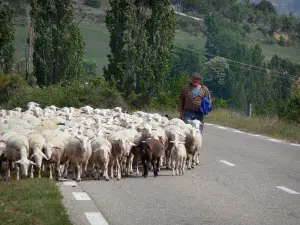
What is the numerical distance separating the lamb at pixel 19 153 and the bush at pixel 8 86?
25539 mm

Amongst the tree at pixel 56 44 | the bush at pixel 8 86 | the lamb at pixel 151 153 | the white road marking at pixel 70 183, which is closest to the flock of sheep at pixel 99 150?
the lamb at pixel 151 153

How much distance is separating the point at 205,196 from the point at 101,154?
3.35 m

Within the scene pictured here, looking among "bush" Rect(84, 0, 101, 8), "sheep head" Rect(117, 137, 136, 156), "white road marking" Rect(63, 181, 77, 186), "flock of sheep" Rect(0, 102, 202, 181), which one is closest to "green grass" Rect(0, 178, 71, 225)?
"white road marking" Rect(63, 181, 77, 186)

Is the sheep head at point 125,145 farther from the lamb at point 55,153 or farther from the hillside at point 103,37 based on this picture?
the hillside at point 103,37

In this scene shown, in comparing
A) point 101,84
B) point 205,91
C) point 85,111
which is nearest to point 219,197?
point 205,91

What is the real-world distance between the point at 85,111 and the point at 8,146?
442 inches

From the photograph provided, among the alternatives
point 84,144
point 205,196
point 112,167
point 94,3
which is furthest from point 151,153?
point 94,3

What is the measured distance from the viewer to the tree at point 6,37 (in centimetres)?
5100

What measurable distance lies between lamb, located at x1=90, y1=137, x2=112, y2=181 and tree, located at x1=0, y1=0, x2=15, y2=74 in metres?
34.2

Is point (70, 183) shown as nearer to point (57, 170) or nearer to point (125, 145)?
point (57, 170)

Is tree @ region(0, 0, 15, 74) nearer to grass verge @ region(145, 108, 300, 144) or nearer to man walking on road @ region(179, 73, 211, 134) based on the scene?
grass verge @ region(145, 108, 300, 144)

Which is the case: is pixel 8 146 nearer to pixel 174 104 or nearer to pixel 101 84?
pixel 101 84

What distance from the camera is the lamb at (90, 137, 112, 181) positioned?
16953mm

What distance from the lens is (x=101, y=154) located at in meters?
17.0
